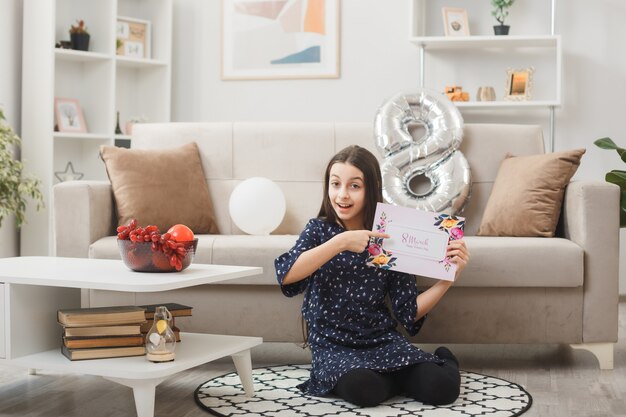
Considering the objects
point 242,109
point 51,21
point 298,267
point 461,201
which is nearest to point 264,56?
point 242,109

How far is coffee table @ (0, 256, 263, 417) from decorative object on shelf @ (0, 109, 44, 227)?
6.49 feet

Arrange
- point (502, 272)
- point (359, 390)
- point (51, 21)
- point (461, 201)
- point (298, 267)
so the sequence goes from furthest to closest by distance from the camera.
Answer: point (51, 21) → point (461, 201) → point (502, 272) → point (298, 267) → point (359, 390)

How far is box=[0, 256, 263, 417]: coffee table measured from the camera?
6.68ft

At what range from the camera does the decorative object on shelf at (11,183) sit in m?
4.36

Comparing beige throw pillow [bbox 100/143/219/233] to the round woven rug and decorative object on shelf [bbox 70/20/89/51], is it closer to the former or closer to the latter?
the round woven rug

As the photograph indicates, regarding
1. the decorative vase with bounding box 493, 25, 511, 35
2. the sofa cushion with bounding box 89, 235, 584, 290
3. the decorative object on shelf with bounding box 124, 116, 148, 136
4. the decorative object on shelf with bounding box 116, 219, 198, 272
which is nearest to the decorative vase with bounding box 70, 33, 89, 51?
the decorative object on shelf with bounding box 124, 116, 148, 136

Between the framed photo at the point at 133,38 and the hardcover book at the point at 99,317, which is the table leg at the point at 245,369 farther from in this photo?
the framed photo at the point at 133,38

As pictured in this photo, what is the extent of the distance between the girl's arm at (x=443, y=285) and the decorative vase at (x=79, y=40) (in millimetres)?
3049

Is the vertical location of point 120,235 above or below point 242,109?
below

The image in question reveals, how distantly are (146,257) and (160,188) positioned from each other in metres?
1.10

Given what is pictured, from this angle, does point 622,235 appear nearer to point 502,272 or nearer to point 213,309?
point 502,272

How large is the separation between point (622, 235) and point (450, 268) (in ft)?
8.68

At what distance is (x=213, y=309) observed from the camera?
9.56ft

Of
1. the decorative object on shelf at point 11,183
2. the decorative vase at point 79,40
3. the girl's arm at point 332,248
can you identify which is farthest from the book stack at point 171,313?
the decorative vase at point 79,40
